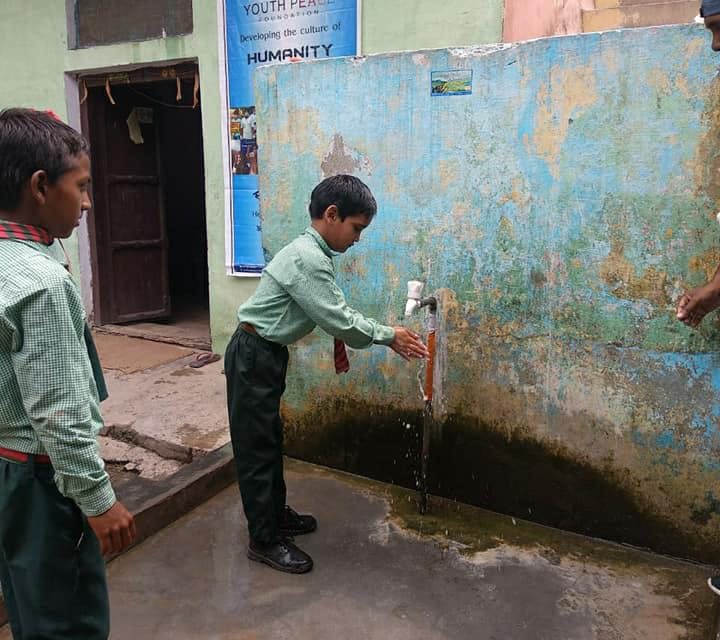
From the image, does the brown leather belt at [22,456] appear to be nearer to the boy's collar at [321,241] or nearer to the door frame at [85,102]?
the boy's collar at [321,241]

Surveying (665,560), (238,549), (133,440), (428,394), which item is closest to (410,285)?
(428,394)

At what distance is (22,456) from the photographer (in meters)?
1.61

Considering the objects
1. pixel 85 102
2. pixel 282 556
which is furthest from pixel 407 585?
pixel 85 102

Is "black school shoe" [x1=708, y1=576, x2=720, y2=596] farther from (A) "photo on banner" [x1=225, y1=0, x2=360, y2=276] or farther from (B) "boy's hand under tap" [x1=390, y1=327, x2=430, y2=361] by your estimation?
(A) "photo on banner" [x1=225, y1=0, x2=360, y2=276]

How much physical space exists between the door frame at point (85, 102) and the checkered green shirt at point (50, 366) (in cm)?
458

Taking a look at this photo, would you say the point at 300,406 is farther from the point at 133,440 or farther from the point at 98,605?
the point at 98,605

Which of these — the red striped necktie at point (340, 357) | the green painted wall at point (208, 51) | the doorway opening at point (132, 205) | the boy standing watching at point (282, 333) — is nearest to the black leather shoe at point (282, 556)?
the boy standing watching at point (282, 333)

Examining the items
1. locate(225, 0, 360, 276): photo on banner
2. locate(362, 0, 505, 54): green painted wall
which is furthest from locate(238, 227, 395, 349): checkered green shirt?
locate(362, 0, 505, 54): green painted wall

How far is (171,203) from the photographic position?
927 cm

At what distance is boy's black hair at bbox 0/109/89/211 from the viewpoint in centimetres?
153

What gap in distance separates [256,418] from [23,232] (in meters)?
1.36

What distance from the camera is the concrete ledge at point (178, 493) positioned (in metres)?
3.02

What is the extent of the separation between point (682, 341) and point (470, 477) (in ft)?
3.84

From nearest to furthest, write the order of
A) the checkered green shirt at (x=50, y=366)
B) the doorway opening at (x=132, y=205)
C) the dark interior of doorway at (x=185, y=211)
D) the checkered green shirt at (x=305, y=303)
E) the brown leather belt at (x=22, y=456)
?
the checkered green shirt at (x=50, y=366)
the brown leather belt at (x=22, y=456)
the checkered green shirt at (x=305, y=303)
the doorway opening at (x=132, y=205)
the dark interior of doorway at (x=185, y=211)
